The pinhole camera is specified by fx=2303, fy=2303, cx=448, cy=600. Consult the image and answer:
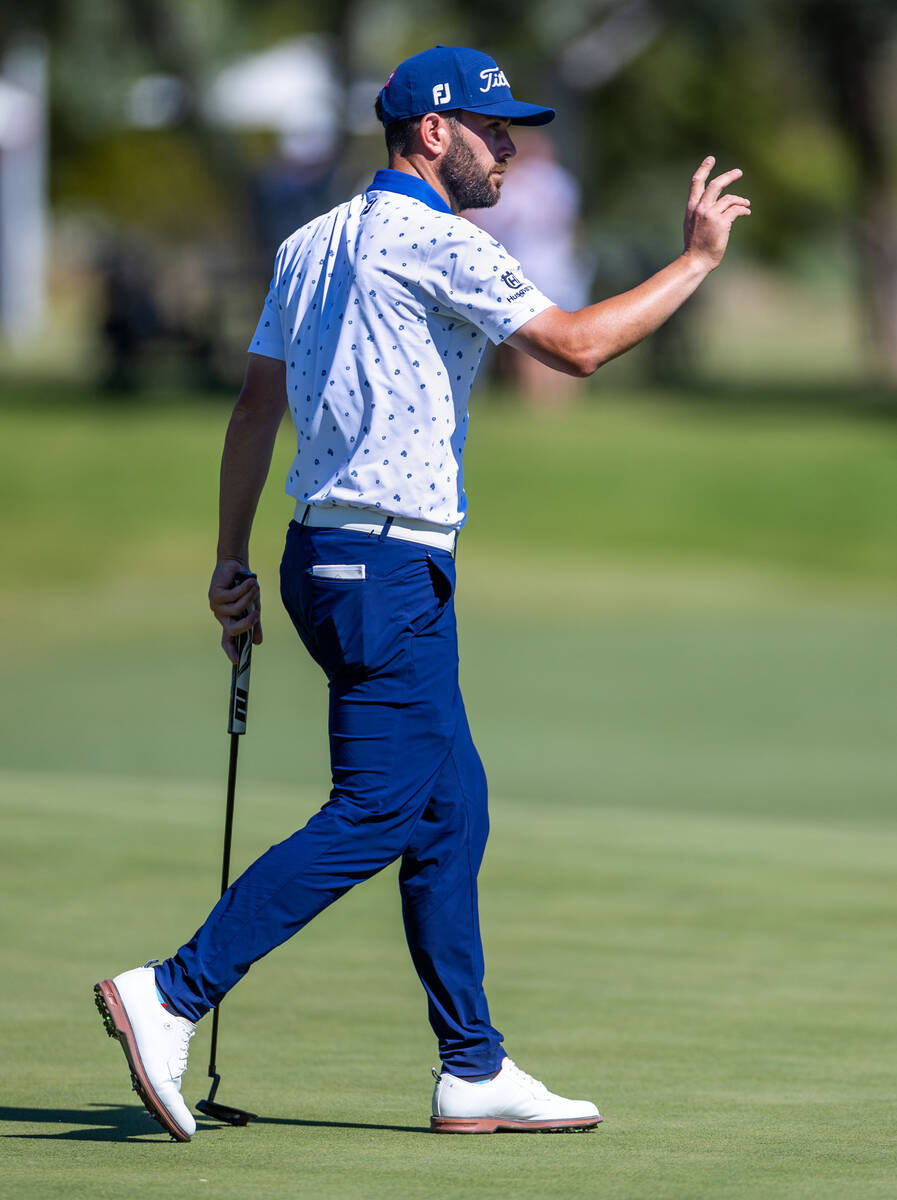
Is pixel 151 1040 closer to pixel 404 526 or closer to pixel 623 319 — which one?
pixel 404 526

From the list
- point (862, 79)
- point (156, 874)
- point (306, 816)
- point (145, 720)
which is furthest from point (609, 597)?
point (862, 79)

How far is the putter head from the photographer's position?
167 inches

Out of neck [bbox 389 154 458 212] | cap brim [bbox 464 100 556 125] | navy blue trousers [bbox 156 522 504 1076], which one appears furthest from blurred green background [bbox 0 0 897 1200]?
cap brim [bbox 464 100 556 125]

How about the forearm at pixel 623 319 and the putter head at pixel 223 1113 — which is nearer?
the forearm at pixel 623 319

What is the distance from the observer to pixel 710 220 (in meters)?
4.15

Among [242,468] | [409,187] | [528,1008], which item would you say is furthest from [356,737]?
[528,1008]

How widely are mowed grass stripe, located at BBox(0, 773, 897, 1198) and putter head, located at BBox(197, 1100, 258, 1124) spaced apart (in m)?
0.05

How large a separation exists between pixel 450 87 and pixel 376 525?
2.76 ft

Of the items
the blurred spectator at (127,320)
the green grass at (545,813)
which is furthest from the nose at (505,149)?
the blurred spectator at (127,320)

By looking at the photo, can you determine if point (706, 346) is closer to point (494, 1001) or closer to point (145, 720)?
point (145, 720)

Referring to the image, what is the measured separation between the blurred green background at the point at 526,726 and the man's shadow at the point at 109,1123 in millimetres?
18

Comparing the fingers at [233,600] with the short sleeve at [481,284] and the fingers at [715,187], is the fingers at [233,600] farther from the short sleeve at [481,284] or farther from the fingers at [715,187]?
the fingers at [715,187]

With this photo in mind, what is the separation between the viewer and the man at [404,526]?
4113 millimetres

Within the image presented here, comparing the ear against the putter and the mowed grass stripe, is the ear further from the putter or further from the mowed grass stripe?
the mowed grass stripe
